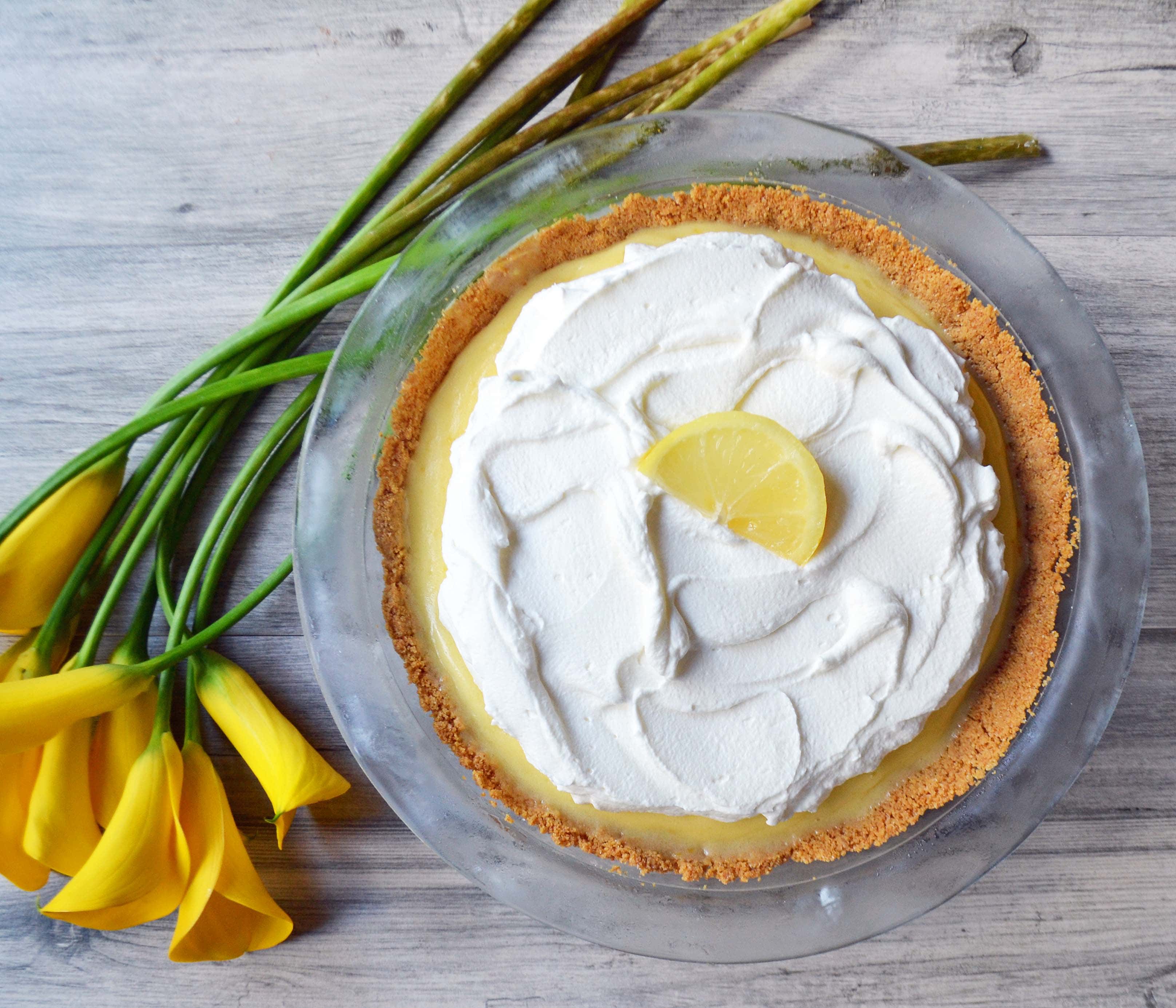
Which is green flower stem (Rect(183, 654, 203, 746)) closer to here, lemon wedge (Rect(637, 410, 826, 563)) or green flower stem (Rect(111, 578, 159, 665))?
green flower stem (Rect(111, 578, 159, 665))

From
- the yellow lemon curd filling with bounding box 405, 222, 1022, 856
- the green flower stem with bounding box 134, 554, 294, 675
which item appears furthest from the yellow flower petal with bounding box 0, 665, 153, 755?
the yellow lemon curd filling with bounding box 405, 222, 1022, 856

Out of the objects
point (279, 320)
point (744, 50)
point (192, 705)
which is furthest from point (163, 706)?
point (744, 50)

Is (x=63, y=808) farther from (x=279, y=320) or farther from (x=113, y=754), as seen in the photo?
(x=279, y=320)

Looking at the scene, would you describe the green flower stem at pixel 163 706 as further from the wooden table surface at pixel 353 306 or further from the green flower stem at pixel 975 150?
the green flower stem at pixel 975 150

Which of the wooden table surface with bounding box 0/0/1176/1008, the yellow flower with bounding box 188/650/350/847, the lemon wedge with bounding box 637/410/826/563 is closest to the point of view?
the lemon wedge with bounding box 637/410/826/563

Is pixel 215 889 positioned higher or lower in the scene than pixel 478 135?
lower

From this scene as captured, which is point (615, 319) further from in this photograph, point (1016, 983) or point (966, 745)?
point (1016, 983)
